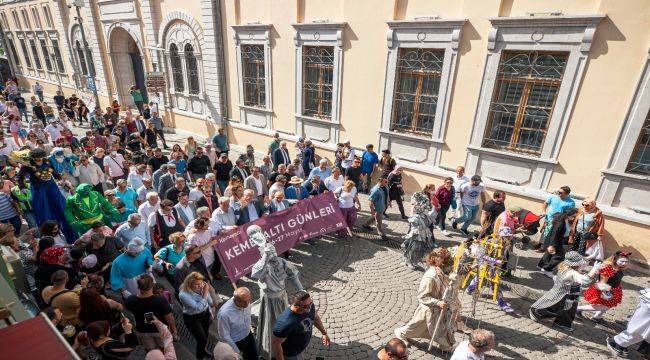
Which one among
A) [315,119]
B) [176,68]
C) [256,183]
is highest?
[176,68]

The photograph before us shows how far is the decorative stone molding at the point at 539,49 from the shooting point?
729cm

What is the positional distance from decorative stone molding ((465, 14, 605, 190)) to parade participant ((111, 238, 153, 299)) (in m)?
8.02

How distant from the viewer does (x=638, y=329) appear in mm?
5020

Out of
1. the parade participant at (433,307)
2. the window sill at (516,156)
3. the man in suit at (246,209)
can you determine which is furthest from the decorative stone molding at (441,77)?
the parade participant at (433,307)

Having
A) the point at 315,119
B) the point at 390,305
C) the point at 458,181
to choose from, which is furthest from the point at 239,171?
the point at 458,181

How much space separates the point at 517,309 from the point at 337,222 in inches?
154

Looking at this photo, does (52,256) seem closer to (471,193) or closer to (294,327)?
(294,327)

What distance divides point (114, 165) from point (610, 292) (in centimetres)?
1091

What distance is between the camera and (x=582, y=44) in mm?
7215

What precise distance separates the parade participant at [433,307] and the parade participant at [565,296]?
1.91 m

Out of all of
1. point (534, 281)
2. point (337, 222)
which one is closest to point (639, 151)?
point (534, 281)

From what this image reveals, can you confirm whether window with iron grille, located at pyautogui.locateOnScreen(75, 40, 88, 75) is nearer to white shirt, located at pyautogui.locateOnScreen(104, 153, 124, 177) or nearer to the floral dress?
white shirt, located at pyautogui.locateOnScreen(104, 153, 124, 177)

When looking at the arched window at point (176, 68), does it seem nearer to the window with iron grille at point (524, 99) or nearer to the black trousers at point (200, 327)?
the window with iron grille at point (524, 99)

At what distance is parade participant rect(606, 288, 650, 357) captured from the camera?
4.99 m
